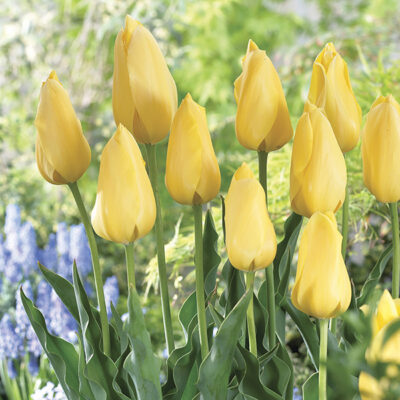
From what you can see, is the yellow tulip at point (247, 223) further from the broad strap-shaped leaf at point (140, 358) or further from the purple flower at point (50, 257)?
the purple flower at point (50, 257)

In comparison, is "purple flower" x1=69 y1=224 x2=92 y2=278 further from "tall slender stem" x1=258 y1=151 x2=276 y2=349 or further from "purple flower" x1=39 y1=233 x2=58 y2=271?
"tall slender stem" x1=258 y1=151 x2=276 y2=349

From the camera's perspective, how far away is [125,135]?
1.11 ft

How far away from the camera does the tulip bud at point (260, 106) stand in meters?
0.36

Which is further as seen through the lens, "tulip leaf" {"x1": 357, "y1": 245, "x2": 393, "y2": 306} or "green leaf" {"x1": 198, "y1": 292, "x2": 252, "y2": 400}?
"tulip leaf" {"x1": 357, "y1": 245, "x2": 393, "y2": 306}

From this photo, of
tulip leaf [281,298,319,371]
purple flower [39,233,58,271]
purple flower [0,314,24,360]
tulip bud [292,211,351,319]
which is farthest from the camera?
purple flower [39,233,58,271]

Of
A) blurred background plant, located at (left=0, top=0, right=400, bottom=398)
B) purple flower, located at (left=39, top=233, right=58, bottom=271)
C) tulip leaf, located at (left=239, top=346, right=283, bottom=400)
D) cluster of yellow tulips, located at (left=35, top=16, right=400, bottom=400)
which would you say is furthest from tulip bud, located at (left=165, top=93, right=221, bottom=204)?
purple flower, located at (left=39, top=233, right=58, bottom=271)

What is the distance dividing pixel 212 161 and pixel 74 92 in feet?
7.30

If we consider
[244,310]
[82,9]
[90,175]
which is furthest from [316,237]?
[82,9]

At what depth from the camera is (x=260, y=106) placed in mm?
360

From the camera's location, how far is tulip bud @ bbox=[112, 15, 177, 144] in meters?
0.35

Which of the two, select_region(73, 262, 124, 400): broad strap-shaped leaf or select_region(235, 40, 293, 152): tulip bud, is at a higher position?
select_region(235, 40, 293, 152): tulip bud

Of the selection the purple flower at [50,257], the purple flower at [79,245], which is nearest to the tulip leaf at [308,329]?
the purple flower at [79,245]

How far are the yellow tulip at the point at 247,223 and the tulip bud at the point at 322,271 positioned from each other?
0.08ft

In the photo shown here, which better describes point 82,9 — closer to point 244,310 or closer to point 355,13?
point 355,13
